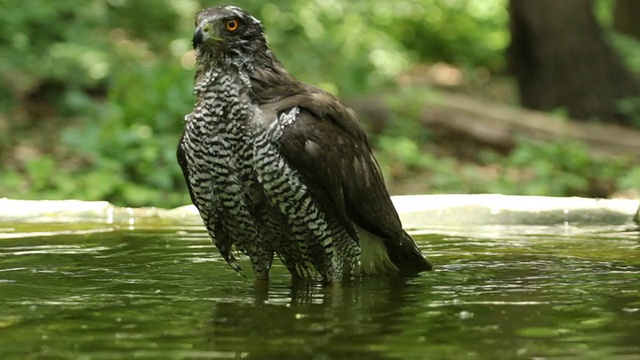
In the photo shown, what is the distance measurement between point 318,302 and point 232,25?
4.28 ft

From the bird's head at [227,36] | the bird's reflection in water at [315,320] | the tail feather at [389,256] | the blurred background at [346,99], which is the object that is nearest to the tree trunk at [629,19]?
the blurred background at [346,99]

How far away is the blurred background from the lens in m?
9.78

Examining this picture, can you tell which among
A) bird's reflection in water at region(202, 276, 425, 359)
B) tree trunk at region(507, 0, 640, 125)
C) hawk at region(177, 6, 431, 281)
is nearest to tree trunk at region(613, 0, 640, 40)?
tree trunk at region(507, 0, 640, 125)

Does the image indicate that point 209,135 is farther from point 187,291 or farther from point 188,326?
point 188,326

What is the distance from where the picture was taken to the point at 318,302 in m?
4.38

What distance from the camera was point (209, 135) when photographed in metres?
4.68

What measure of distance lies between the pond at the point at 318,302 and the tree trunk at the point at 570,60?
7.17m

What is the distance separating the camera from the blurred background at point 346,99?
9781 mm

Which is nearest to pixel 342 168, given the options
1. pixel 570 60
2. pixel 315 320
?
pixel 315 320

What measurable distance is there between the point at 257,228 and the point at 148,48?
1158 centimetres

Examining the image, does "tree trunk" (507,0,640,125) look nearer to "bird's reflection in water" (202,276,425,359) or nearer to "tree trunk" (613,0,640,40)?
"tree trunk" (613,0,640,40)

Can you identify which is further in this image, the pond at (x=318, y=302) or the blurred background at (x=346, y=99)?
the blurred background at (x=346, y=99)

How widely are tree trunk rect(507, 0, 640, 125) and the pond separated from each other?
7.17 m

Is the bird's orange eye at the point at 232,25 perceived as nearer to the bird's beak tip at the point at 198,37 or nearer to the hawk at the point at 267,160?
the hawk at the point at 267,160
